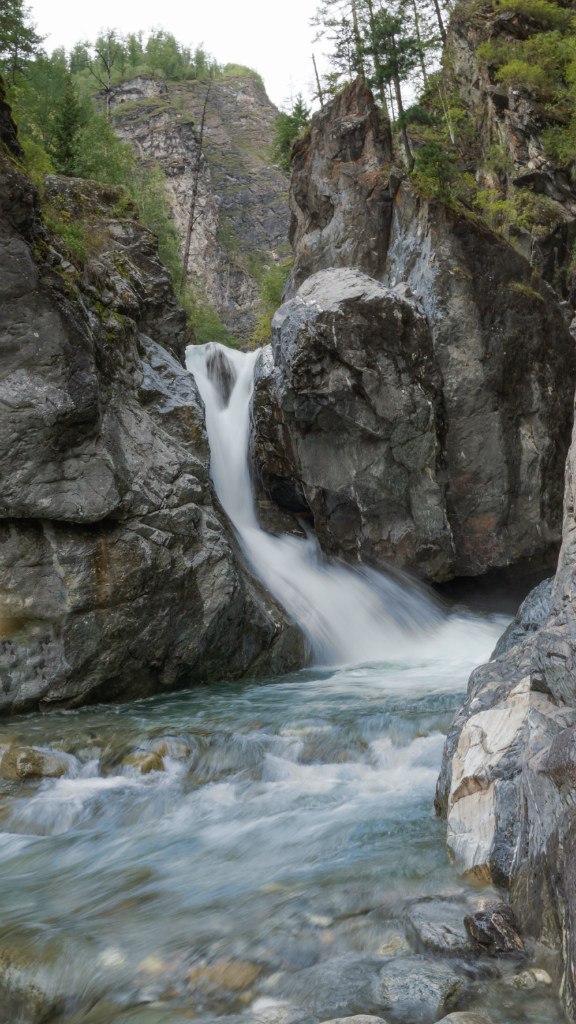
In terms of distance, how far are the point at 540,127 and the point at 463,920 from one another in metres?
21.5

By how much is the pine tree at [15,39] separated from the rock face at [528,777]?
2390 centimetres

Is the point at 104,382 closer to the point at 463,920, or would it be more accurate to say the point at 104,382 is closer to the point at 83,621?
the point at 83,621

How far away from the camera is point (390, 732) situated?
708 cm

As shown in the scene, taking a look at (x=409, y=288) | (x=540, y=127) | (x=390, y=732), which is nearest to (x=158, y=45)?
(x=540, y=127)

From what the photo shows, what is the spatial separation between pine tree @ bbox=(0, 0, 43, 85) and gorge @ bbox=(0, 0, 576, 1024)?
11.6 metres

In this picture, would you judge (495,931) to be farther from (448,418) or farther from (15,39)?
(15,39)

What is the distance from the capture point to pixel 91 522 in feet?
32.0

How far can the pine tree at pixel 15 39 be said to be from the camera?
22.5 meters

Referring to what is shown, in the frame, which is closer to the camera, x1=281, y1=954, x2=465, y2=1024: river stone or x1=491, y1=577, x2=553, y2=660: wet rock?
x1=281, y1=954, x2=465, y2=1024: river stone

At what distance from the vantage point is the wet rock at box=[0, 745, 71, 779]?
661cm

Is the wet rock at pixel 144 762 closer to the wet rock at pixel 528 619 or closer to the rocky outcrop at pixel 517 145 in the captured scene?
the wet rock at pixel 528 619

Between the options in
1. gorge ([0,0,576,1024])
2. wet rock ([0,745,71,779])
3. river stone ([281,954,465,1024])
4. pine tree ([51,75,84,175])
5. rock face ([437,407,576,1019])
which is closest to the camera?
river stone ([281,954,465,1024])

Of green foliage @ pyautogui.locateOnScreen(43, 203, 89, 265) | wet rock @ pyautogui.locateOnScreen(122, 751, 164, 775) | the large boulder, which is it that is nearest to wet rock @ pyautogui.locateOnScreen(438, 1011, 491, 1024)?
wet rock @ pyautogui.locateOnScreen(122, 751, 164, 775)

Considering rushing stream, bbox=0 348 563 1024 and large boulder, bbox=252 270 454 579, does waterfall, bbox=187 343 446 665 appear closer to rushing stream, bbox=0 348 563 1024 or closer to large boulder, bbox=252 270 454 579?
large boulder, bbox=252 270 454 579
